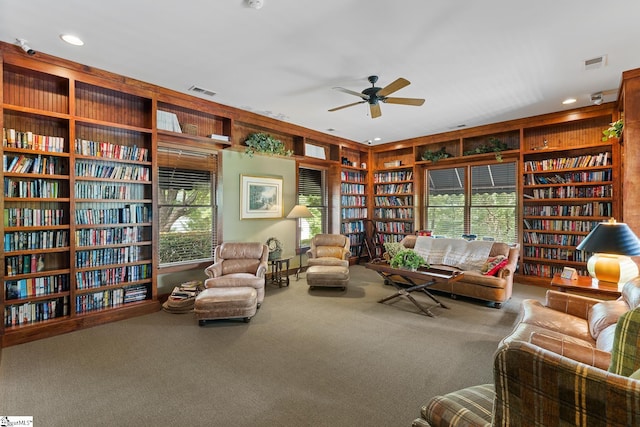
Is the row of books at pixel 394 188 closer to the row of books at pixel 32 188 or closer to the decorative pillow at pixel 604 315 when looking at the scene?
the decorative pillow at pixel 604 315

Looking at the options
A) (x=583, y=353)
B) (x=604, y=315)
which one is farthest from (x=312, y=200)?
(x=583, y=353)

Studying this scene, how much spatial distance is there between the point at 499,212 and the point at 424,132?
228cm

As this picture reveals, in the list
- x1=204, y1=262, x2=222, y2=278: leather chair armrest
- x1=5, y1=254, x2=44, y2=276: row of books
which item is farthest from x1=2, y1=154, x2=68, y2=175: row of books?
x1=204, y1=262, x2=222, y2=278: leather chair armrest

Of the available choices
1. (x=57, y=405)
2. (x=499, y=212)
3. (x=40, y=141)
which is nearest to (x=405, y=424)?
(x=57, y=405)

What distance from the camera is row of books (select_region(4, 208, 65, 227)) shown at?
3.16 meters

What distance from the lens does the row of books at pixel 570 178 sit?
15.9 feet

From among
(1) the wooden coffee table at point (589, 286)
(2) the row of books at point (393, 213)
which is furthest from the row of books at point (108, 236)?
(2) the row of books at point (393, 213)

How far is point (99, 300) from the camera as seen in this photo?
3.72 m

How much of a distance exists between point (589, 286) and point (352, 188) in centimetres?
506

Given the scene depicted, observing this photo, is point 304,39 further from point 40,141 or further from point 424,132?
point 424,132

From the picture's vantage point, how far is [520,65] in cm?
341

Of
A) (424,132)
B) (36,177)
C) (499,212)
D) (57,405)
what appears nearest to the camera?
(57,405)

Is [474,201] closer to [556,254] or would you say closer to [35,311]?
[556,254]

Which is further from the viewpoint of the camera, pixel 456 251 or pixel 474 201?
pixel 474 201
